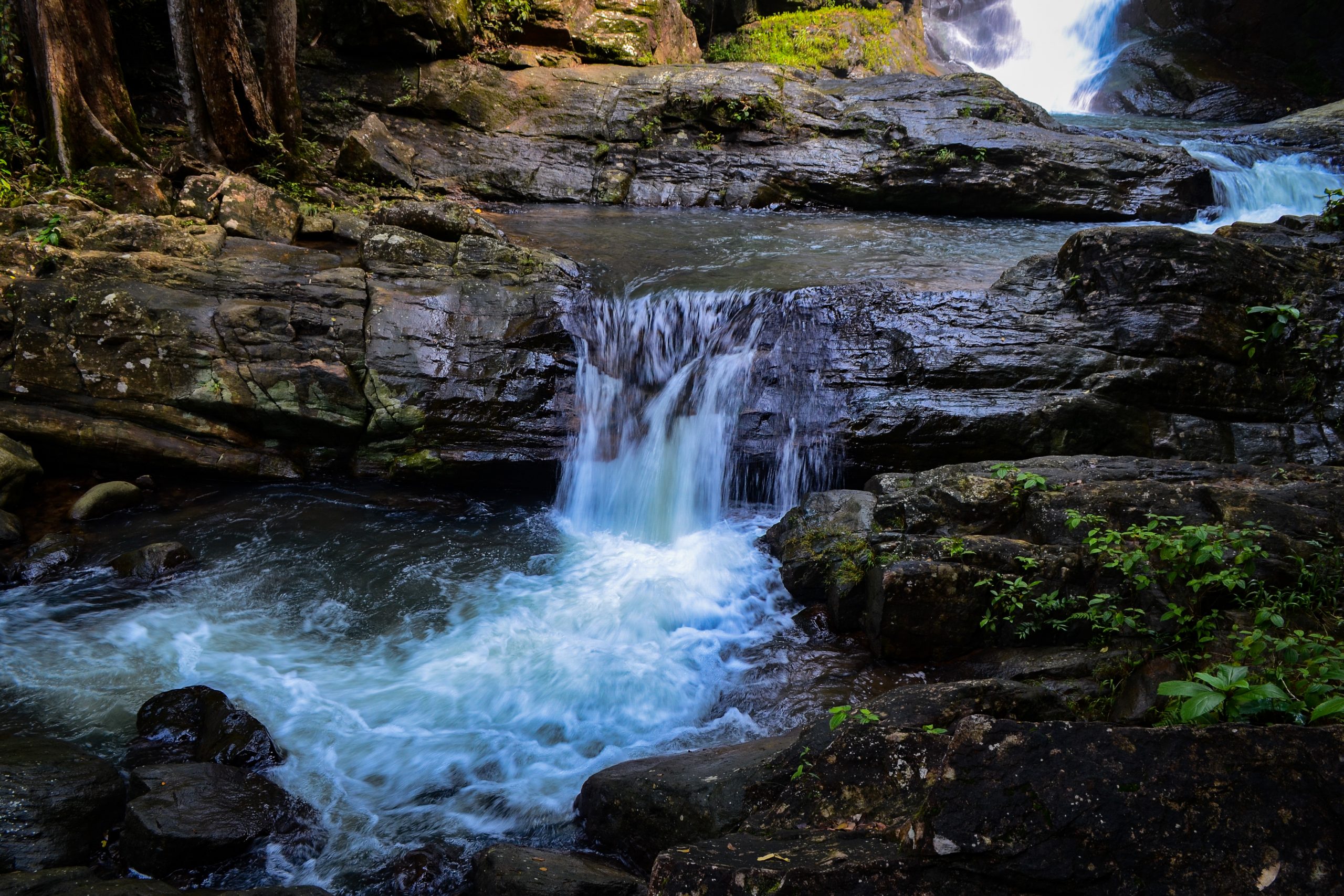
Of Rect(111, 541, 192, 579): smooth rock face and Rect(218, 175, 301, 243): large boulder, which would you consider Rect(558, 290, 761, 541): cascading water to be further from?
Rect(218, 175, 301, 243): large boulder

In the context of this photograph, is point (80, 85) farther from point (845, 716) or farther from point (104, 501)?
point (845, 716)

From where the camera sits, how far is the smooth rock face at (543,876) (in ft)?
10.2

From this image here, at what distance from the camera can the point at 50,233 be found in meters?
7.36

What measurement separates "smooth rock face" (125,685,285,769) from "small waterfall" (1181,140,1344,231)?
1313 cm

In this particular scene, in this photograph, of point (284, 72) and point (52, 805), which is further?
point (284, 72)

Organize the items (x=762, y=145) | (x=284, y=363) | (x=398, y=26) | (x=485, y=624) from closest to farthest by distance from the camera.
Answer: (x=485, y=624) < (x=284, y=363) < (x=398, y=26) < (x=762, y=145)

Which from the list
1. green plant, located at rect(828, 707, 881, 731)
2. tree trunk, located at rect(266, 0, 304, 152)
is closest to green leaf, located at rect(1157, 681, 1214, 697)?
green plant, located at rect(828, 707, 881, 731)

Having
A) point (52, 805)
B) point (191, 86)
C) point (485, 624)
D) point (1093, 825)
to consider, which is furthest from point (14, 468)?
point (1093, 825)

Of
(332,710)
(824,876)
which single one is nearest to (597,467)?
(332,710)

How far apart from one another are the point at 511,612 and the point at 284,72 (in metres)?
9.28

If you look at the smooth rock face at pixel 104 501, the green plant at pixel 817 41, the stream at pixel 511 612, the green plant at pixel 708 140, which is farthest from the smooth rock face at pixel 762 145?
the smooth rock face at pixel 104 501

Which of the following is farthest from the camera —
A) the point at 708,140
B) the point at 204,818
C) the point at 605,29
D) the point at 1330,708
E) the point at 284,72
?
the point at 605,29

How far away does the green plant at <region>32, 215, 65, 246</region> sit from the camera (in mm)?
7299

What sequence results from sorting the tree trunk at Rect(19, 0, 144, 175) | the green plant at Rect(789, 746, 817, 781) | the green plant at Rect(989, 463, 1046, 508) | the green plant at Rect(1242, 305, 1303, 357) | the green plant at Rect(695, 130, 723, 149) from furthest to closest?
the green plant at Rect(695, 130, 723, 149) → the tree trunk at Rect(19, 0, 144, 175) → the green plant at Rect(1242, 305, 1303, 357) → the green plant at Rect(989, 463, 1046, 508) → the green plant at Rect(789, 746, 817, 781)
